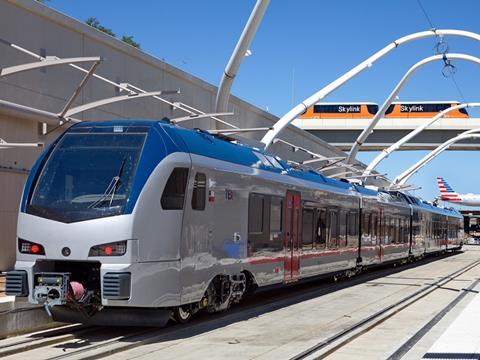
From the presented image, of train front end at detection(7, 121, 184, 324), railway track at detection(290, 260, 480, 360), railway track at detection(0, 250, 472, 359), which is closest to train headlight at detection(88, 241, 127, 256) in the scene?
train front end at detection(7, 121, 184, 324)

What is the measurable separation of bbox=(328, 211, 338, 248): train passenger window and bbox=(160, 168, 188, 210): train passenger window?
8.79 metres

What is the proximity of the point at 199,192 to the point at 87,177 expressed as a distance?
5.74ft

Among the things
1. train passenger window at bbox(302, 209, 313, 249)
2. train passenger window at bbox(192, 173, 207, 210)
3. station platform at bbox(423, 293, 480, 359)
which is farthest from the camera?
train passenger window at bbox(302, 209, 313, 249)

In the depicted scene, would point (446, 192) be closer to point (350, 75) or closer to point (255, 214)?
point (350, 75)

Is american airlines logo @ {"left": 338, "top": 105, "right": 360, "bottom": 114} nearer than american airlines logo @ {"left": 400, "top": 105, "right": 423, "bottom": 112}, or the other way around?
american airlines logo @ {"left": 400, "top": 105, "right": 423, "bottom": 112}

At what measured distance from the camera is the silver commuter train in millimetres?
9539

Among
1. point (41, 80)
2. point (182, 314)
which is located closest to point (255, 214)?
point (182, 314)

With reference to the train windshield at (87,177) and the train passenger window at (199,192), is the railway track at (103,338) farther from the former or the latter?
the train passenger window at (199,192)

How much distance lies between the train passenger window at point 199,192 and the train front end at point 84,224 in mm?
958

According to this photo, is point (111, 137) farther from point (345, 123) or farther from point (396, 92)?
point (345, 123)

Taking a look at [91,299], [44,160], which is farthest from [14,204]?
[91,299]

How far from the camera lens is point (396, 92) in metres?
35.5

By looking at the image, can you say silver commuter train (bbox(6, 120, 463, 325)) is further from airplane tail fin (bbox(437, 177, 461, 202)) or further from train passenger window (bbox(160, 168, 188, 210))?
airplane tail fin (bbox(437, 177, 461, 202))

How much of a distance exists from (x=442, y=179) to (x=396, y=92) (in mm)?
85674
